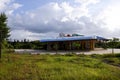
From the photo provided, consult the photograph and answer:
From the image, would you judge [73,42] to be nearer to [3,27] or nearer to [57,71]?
[3,27]

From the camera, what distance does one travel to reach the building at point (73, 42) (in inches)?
1785

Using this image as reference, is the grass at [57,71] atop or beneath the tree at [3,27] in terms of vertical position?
beneath

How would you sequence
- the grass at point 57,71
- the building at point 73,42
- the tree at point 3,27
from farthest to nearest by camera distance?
the building at point 73,42
the tree at point 3,27
the grass at point 57,71

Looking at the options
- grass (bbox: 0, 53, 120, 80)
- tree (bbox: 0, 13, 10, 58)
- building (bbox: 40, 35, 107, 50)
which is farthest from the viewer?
building (bbox: 40, 35, 107, 50)

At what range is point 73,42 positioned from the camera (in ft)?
159

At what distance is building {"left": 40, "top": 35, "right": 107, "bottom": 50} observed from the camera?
4534 cm

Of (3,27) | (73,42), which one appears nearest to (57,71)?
(3,27)

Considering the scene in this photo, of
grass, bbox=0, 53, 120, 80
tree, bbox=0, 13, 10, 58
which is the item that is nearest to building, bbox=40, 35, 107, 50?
tree, bbox=0, 13, 10, 58

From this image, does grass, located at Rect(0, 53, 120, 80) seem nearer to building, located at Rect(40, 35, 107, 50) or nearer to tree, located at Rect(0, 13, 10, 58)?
tree, located at Rect(0, 13, 10, 58)

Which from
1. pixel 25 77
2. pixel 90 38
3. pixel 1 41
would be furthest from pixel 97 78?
pixel 90 38

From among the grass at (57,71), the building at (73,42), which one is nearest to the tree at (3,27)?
the grass at (57,71)

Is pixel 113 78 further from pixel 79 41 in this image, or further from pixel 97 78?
pixel 79 41

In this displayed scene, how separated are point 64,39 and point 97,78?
36116mm

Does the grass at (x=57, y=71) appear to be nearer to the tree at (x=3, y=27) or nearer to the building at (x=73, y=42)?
the tree at (x=3, y=27)
